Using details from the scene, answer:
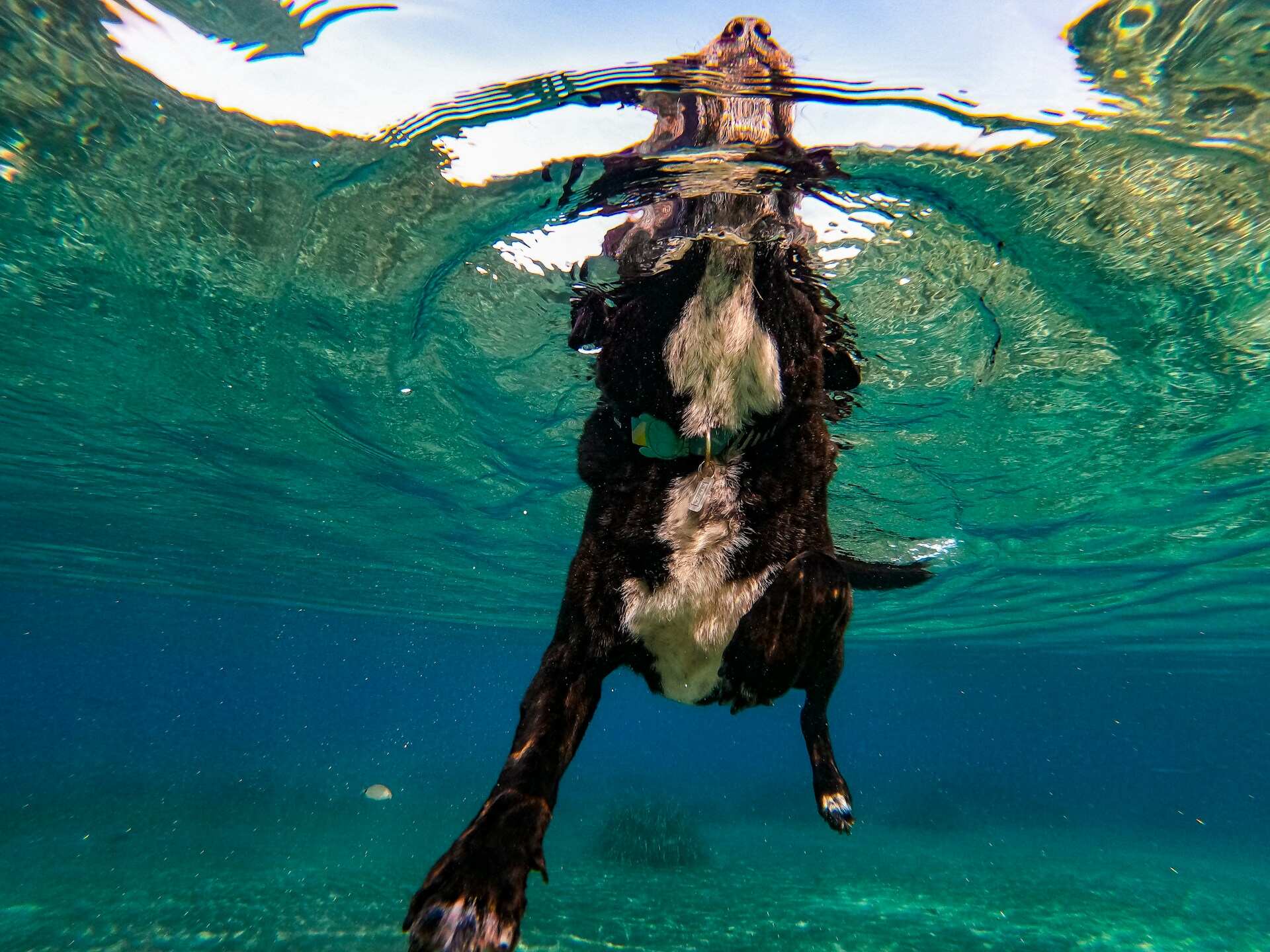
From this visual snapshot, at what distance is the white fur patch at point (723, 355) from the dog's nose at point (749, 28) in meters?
1.81

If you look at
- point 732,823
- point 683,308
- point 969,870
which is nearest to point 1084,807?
point 732,823

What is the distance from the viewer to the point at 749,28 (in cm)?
449

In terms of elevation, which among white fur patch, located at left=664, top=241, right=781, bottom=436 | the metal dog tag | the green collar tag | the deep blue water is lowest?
the deep blue water

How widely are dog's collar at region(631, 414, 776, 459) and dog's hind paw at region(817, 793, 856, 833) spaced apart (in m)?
2.16

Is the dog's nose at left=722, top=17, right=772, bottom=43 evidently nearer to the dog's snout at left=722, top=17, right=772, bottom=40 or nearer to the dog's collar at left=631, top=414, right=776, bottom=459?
the dog's snout at left=722, top=17, right=772, bottom=40

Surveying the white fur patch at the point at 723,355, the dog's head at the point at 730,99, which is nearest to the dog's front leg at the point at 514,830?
the white fur patch at the point at 723,355

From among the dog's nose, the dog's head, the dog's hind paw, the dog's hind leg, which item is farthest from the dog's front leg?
A: the dog's nose

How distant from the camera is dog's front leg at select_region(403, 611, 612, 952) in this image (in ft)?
7.41

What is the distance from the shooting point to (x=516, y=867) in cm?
251

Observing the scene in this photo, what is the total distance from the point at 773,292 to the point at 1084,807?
5948 centimetres

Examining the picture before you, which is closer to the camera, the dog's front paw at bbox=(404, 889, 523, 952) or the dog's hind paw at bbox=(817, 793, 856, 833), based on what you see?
the dog's front paw at bbox=(404, 889, 523, 952)

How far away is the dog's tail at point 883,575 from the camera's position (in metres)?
5.05

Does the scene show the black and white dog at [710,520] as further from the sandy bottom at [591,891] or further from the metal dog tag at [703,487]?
the sandy bottom at [591,891]

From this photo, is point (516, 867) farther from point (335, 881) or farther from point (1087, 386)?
point (335, 881)
